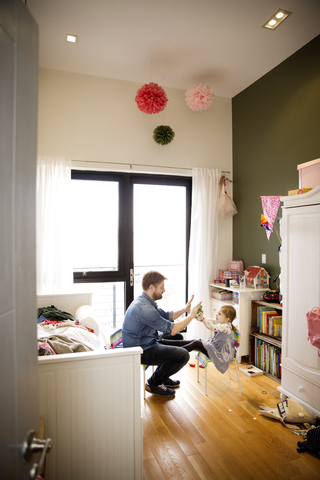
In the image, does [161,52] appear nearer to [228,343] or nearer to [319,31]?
[319,31]

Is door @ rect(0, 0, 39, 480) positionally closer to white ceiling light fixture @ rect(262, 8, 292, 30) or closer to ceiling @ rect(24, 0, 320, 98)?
ceiling @ rect(24, 0, 320, 98)

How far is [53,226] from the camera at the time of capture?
335 cm

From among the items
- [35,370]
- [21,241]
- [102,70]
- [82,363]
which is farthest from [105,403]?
[102,70]

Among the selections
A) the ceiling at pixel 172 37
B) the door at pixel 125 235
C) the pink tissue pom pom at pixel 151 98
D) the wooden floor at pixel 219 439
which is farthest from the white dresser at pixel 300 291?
the door at pixel 125 235

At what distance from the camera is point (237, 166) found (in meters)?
4.05

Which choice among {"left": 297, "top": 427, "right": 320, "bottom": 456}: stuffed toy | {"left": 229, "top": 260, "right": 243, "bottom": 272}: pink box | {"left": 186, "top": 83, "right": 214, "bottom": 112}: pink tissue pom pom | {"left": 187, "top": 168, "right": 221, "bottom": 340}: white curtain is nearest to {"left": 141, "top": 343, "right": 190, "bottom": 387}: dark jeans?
{"left": 297, "top": 427, "right": 320, "bottom": 456}: stuffed toy

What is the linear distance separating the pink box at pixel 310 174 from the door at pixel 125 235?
5.75 ft

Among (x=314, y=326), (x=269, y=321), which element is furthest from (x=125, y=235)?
(x=314, y=326)

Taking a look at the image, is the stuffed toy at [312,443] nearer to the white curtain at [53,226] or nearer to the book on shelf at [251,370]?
the book on shelf at [251,370]

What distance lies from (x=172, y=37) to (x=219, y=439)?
324 cm

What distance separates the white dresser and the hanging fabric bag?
4.1 inches

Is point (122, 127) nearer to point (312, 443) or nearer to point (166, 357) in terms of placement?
point (166, 357)

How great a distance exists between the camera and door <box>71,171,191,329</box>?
3.69 meters

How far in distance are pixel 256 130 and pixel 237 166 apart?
1.72 feet
